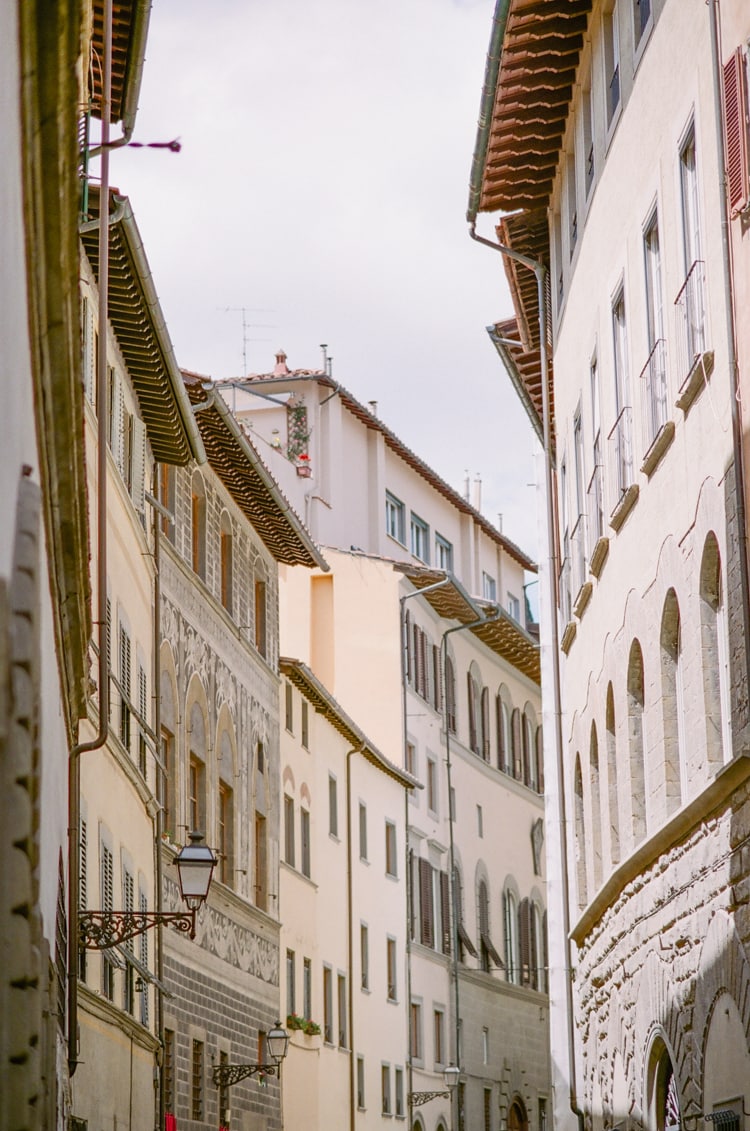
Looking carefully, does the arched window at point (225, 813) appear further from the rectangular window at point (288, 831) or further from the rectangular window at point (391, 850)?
the rectangular window at point (391, 850)

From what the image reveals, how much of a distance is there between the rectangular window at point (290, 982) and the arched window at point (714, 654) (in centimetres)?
2212

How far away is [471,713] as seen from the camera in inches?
2018

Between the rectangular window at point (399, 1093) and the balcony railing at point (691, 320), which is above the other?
the balcony railing at point (691, 320)

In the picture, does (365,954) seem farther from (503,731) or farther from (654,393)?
(654,393)

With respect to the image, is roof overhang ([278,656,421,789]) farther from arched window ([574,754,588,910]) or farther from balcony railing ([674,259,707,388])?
balcony railing ([674,259,707,388])

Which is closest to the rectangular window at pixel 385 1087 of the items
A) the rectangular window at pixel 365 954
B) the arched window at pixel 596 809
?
the rectangular window at pixel 365 954

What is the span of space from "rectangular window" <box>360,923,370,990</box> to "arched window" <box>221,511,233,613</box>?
11082mm

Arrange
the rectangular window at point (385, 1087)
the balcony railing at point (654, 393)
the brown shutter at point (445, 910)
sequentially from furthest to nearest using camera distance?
the brown shutter at point (445, 910), the rectangular window at point (385, 1087), the balcony railing at point (654, 393)

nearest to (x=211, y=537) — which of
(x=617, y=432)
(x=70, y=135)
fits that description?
(x=617, y=432)

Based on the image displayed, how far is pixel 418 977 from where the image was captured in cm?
4475

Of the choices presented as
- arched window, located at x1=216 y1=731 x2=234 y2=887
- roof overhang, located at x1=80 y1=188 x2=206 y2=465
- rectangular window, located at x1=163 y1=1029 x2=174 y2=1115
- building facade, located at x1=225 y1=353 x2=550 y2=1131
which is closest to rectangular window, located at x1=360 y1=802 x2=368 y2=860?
building facade, located at x1=225 y1=353 x2=550 y2=1131

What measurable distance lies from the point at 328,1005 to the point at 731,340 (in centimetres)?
2702

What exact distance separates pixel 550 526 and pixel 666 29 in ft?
30.3

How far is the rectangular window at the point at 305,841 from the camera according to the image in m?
37.1
